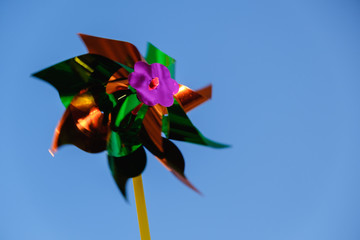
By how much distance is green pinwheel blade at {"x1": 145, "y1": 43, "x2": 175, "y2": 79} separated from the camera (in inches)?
47.7

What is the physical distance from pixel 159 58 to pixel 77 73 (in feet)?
1.11

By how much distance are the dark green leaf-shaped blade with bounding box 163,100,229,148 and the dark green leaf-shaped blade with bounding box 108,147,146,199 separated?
0.14 metres

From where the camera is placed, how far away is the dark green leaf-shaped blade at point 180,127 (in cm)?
112

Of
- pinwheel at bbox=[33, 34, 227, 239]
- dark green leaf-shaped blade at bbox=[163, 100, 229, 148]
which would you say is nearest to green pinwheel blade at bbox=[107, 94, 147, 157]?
pinwheel at bbox=[33, 34, 227, 239]

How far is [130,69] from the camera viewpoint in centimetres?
110

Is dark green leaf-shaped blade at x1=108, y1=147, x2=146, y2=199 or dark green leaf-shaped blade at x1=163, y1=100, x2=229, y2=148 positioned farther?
dark green leaf-shaped blade at x1=163, y1=100, x2=229, y2=148

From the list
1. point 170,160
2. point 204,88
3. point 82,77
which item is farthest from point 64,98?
point 204,88

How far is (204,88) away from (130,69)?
0.37 m

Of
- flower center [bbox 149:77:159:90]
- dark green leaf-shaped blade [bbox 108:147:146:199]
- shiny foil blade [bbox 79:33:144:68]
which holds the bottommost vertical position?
dark green leaf-shaped blade [bbox 108:147:146:199]

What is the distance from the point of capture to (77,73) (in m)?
1.07

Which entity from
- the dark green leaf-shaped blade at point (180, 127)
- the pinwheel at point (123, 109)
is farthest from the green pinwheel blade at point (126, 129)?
the dark green leaf-shaped blade at point (180, 127)

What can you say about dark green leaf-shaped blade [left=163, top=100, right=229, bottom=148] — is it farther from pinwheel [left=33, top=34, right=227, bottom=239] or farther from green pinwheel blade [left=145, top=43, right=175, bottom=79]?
green pinwheel blade [left=145, top=43, right=175, bottom=79]

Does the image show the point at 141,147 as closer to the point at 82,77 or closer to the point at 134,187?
the point at 134,187

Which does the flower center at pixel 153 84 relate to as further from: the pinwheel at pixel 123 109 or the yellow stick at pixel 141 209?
the yellow stick at pixel 141 209
